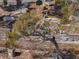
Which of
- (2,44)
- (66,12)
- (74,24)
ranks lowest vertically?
(2,44)

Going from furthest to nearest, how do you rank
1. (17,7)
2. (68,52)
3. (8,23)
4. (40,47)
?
(17,7)
(8,23)
(40,47)
(68,52)

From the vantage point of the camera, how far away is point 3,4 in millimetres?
9477

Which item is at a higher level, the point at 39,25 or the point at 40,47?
the point at 39,25

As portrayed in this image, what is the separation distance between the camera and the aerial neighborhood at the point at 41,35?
14.2ft

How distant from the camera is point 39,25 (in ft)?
14.7

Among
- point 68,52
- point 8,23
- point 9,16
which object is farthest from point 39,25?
point 9,16

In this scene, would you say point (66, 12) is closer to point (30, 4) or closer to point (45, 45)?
point (45, 45)

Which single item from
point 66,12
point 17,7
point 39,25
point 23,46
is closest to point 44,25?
point 39,25

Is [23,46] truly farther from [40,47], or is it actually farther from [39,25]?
[39,25]

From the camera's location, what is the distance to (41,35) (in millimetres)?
4660

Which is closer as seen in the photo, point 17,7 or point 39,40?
point 39,40

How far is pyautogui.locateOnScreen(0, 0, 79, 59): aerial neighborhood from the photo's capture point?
14.2 feet

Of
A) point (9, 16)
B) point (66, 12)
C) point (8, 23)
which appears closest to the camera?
point (66, 12)

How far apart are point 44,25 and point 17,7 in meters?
4.83
